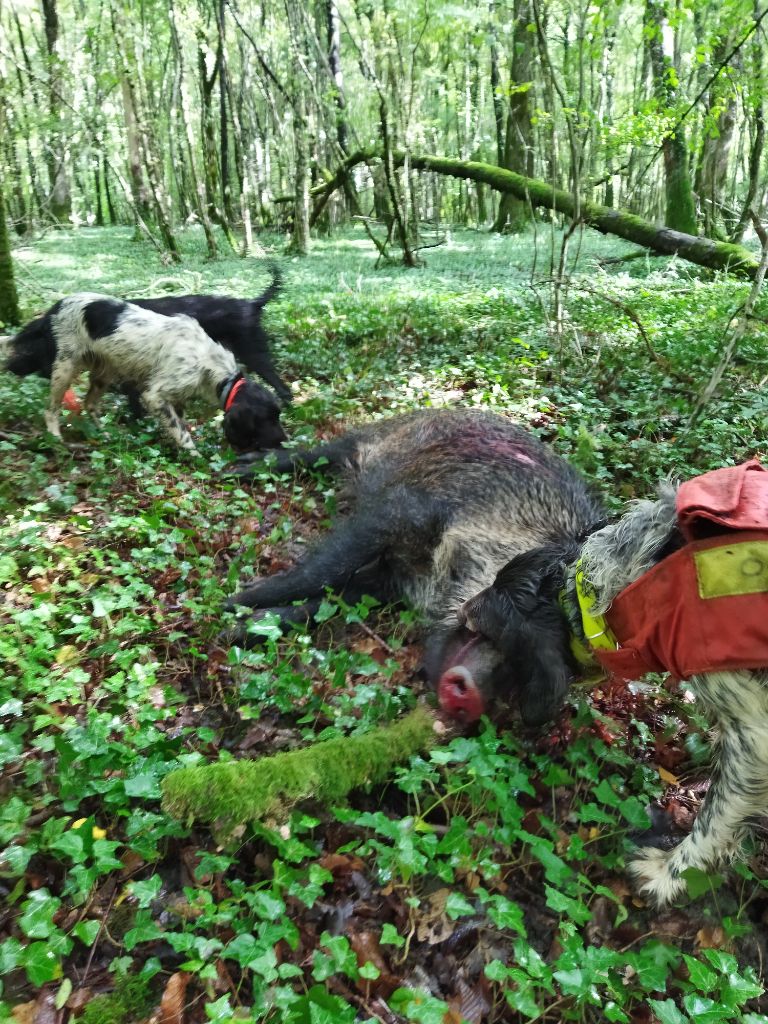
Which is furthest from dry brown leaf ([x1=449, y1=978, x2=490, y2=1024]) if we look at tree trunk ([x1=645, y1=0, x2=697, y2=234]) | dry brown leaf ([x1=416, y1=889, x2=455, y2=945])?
tree trunk ([x1=645, y1=0, x2=697, y2=234])

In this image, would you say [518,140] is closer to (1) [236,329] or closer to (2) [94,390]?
(1) [236,329]

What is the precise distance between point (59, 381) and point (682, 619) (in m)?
5.61

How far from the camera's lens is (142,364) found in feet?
21.1

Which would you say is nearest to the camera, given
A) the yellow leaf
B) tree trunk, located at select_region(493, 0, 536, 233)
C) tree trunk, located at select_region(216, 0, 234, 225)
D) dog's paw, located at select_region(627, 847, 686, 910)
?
dog's paw, located at select_region(627, 847, 686, 910)

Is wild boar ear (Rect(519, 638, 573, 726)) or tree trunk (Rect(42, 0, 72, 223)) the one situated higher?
tree trunk (Rect(42, 0, 72, 223))

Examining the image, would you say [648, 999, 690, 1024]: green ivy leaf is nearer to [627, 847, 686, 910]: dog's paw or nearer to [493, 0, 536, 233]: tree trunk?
[627, 847, 686, 910]: dog's paw

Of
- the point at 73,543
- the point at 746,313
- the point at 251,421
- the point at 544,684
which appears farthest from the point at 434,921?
the point at 746,313

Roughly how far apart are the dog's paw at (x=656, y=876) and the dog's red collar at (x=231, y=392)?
481 cm

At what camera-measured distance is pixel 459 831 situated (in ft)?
8.81

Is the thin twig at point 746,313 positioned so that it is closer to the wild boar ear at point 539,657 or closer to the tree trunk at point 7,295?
the wild boar ear at point 539,657

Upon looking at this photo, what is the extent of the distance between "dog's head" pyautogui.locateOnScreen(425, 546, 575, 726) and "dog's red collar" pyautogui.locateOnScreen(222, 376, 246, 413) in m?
3.69

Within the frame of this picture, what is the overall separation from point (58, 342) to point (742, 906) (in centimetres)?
642

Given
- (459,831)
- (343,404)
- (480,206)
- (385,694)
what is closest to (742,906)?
(459,831)

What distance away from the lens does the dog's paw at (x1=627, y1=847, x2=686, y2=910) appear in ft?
9.12
